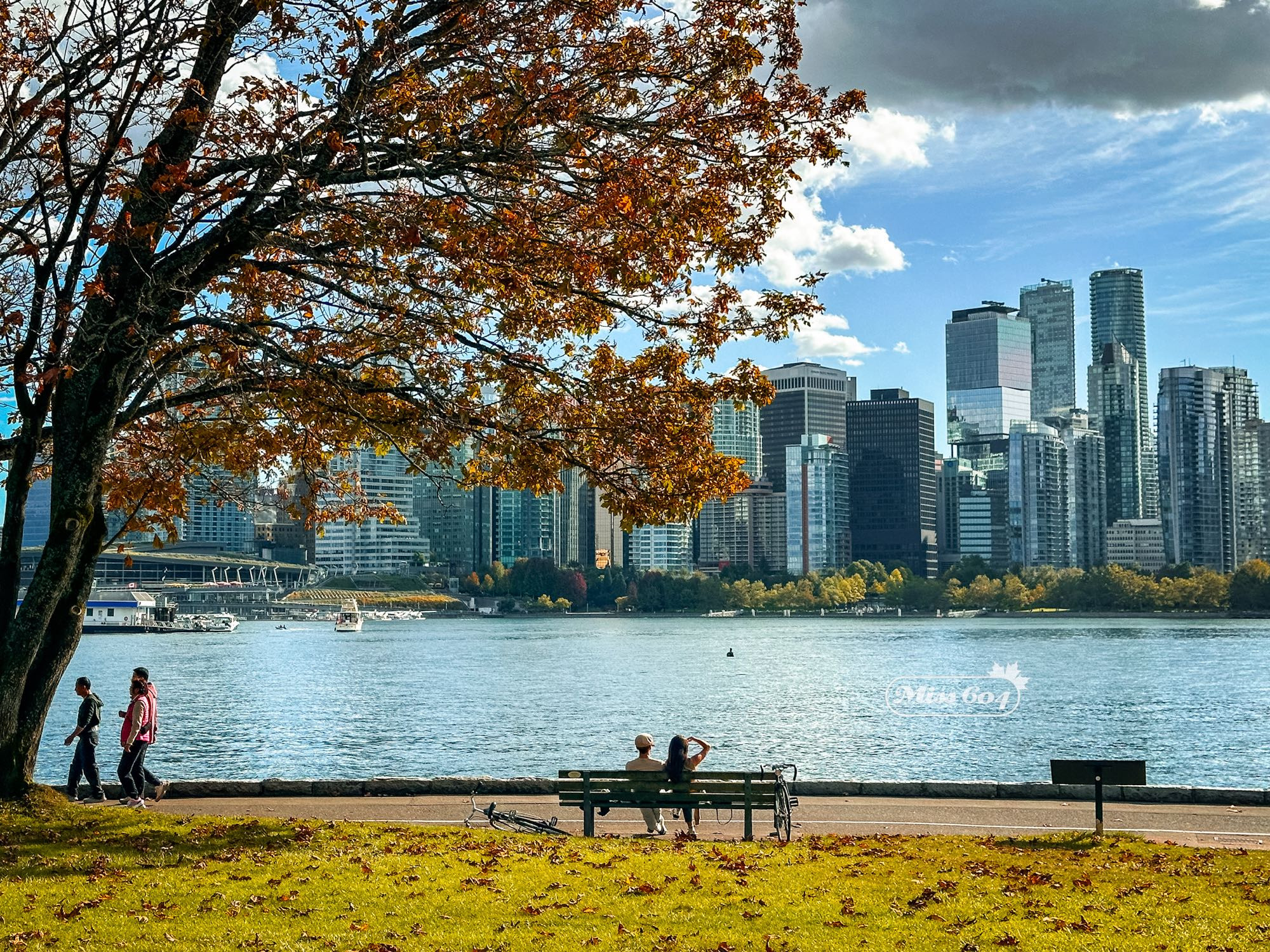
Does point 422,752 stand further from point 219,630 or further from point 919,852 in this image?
point 219,630

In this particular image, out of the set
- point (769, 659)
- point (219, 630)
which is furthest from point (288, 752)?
point (219, 630)

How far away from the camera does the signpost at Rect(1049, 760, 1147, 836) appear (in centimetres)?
1769

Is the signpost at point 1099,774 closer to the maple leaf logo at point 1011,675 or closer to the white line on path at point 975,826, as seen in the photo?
the white line on path at point 975,826

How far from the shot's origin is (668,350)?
1689cm

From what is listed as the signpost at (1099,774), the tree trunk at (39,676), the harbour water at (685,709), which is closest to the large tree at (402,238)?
the tree trunk at (39,676)

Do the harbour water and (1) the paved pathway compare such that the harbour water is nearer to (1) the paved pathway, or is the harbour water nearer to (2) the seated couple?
(1) the paved pathway

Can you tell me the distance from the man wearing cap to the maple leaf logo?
62.4 metres

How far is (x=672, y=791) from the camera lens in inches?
722

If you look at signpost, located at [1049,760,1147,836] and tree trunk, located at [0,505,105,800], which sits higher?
tree trunk, located at [0,505,105,800]

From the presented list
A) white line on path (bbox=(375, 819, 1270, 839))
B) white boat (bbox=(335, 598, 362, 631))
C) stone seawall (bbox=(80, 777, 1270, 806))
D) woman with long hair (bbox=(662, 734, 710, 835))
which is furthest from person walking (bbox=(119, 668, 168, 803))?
white boat (bbox=(335, 598, 362, 631))

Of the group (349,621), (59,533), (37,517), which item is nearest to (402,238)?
(59,533)

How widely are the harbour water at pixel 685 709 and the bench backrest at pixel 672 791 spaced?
75.7ft

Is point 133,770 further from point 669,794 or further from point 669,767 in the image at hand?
point 669,794

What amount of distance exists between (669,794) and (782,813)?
5.39 ft
